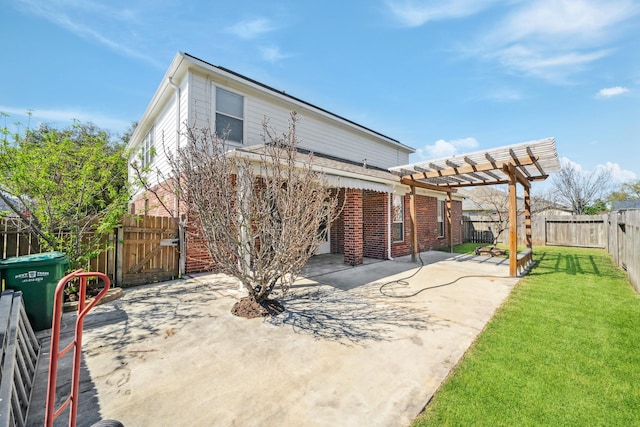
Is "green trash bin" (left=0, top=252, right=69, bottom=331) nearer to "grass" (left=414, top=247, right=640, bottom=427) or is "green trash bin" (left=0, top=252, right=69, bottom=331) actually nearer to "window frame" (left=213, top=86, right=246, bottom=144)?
"window frame" (left=213, top=86, right=246, bottom=144)

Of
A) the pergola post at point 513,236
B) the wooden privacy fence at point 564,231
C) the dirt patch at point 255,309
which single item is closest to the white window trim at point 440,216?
the wooden privacy fence at point 564,231

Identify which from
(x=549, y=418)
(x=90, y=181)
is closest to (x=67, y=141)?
(x=90, y=181)

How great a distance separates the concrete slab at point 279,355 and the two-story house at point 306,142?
7.08ft

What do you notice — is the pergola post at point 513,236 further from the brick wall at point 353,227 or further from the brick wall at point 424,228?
the brick wall at point 353,227

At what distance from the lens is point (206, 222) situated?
4891mm

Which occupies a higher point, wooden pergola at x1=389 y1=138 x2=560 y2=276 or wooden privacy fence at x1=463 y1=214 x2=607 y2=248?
wooden pergola at x1=389 y1=138 x2=560 y2=276

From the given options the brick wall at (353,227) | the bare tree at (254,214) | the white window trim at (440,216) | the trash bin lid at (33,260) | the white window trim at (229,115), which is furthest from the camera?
the white window trim at (440,216)

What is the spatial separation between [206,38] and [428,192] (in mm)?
11995

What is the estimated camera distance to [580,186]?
2602 cm

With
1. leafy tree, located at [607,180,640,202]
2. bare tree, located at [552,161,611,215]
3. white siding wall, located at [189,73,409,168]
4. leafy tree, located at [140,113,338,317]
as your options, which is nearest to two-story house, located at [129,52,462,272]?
white siding wall, located at [189,73,409,168]

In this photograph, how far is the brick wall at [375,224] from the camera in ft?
37.0

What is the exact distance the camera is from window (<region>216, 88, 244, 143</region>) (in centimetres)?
927

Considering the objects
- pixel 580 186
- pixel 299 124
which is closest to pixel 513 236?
pixel 299 124

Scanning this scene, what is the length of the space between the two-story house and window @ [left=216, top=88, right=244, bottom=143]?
0.03m
